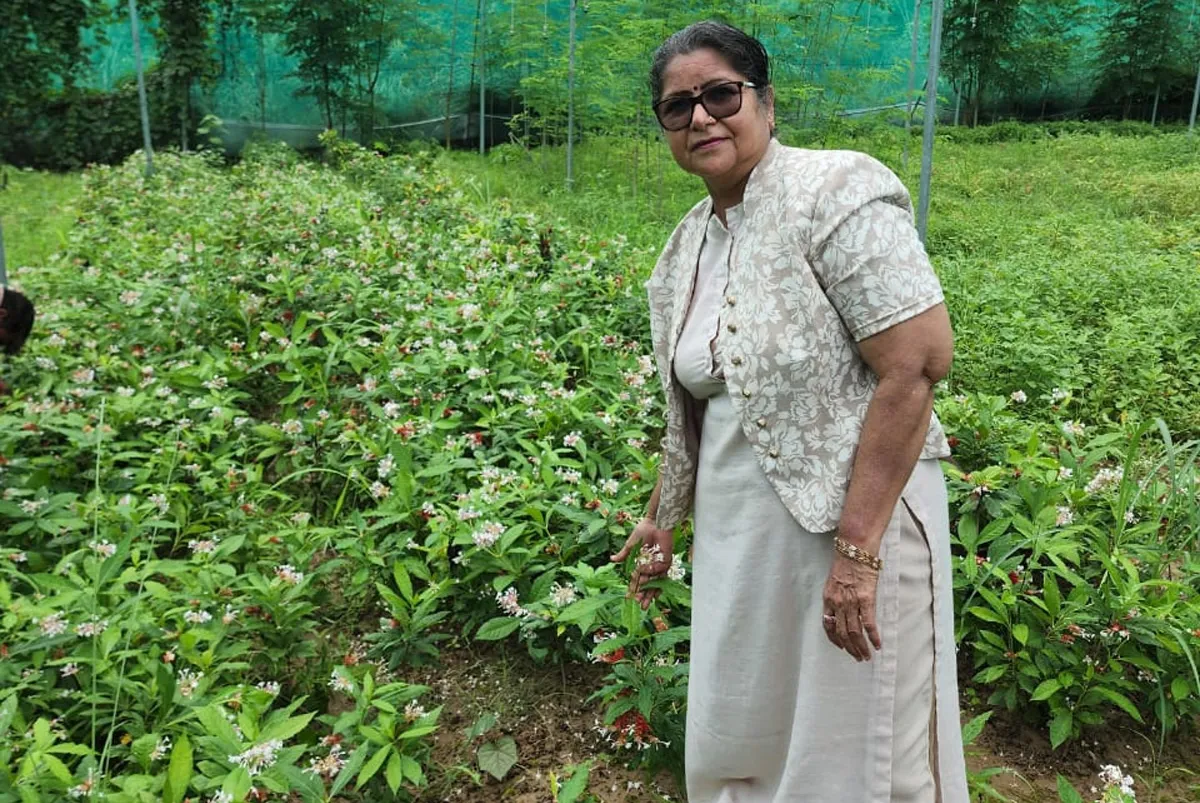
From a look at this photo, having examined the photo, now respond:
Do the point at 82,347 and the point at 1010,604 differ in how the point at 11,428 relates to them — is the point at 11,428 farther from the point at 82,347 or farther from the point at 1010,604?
the point at 1010,604

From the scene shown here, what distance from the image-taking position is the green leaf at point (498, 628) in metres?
2.04

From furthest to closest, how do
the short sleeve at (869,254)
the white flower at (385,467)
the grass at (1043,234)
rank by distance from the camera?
1. the grass at (1043,234)
2. the white flower at (385,467)
3. the short sleeve at (869,254)

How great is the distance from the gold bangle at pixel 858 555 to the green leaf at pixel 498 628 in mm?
1103

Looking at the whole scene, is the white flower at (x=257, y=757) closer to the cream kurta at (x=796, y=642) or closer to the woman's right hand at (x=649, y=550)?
the woman's right hand at (x=649, y=550)

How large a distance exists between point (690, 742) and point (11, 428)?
9.00ft

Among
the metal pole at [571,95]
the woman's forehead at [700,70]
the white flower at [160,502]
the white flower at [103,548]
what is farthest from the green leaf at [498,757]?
the metal pole at [571,95]

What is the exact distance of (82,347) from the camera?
149 inches

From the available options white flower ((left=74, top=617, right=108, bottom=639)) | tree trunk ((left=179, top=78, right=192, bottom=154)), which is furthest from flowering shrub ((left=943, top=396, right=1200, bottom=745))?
tree trunk ((left=179, top=78, right=192, bottom=154))

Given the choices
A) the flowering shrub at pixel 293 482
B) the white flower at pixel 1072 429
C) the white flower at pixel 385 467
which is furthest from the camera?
the white flower at pixel 385 467

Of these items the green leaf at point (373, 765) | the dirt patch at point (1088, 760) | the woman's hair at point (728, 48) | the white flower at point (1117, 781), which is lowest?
the dirt patch at point (1088, 760)

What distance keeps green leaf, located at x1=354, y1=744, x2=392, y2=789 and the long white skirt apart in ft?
2.37

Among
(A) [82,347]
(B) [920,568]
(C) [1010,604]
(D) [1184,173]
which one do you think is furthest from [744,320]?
(D) [1184,173]

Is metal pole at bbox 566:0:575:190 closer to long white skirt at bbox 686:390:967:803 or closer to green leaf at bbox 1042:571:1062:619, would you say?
green leaf at bbox 1042:571:1062:619

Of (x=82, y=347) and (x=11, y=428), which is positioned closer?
(x=11, y=428)
